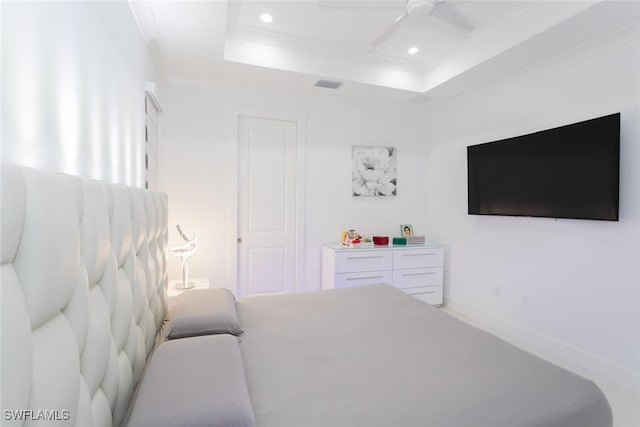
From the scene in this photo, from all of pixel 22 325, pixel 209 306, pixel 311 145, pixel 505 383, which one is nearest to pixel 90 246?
pixel 22 325

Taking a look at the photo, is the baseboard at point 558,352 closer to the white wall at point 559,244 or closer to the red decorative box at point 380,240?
the white wall at point 559,244

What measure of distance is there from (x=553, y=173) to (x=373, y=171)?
6.06ft

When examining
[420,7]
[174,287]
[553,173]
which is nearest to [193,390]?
[174,287]

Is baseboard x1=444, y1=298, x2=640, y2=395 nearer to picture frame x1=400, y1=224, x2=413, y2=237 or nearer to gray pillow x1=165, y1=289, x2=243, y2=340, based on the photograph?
picture frame x1=400, y1=224, x2=413, y2=237

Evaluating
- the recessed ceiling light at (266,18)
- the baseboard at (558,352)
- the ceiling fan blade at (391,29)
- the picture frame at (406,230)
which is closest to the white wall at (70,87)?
the recessed ceiling light at (266,18)

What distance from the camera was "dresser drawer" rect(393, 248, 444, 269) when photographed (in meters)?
3.47

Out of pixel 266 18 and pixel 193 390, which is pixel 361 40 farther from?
pixel 193 390

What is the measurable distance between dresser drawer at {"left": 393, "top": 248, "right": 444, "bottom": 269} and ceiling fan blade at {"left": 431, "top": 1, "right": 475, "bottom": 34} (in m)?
2.20

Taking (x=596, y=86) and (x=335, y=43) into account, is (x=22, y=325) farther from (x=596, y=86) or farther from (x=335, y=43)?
(x=596, y=86)

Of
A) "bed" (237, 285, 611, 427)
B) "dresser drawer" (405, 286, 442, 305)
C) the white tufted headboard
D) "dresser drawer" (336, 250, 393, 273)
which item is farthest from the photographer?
"dresser drawer" (405, 286, 442, 305)

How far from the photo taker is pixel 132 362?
1.13 metres

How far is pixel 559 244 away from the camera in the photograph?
255cm

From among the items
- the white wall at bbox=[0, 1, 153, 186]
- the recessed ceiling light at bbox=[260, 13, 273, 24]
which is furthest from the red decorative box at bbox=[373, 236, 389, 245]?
the white wall at bbox=[0, 1, 153, 186]

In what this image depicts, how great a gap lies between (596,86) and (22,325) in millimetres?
3403
